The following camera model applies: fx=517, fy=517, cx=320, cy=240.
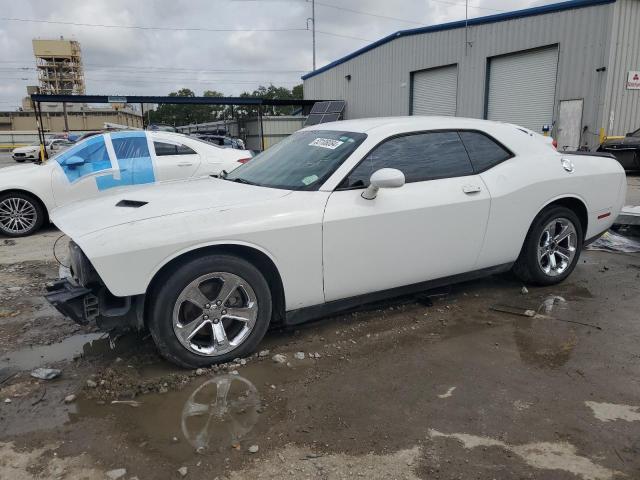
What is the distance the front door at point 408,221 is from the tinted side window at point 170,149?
523cm

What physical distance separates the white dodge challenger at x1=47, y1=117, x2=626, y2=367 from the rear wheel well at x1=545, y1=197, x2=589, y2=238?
28 mm

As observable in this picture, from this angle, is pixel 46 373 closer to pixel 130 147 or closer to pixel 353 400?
pixel 353 400

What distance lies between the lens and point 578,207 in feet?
16.0

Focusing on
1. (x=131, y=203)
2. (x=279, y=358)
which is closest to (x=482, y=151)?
(x=279, y=358)

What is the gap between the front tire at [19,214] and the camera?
7.61 metres

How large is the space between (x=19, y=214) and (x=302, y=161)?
569cm

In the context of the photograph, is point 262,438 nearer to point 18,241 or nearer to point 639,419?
point 639,419

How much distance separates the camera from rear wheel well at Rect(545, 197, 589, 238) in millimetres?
4707

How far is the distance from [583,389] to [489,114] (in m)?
18.9

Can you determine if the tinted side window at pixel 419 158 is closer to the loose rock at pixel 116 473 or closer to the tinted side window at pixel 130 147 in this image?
the loose rock at pixel 116 473

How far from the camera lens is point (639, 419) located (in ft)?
9.08

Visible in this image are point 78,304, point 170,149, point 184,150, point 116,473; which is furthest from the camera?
point 184,150

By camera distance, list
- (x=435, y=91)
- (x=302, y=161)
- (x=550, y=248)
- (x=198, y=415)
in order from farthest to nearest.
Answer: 1. (x=435, y=91)
2. (x=550, y=248)
3. (x=302, y=161)
4. (x=198, y=415)

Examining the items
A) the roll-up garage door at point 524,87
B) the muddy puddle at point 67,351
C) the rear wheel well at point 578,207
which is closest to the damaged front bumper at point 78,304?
the muddy puddle at point 67,351
